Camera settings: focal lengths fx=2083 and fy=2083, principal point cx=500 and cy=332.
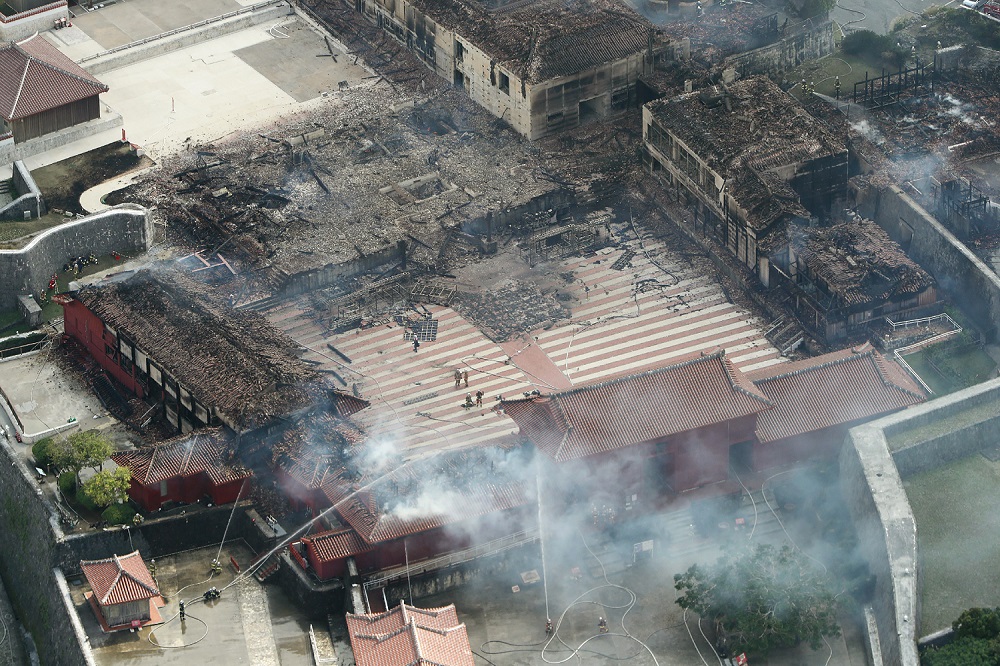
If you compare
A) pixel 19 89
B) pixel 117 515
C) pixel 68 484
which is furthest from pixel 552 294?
pixel 19 89

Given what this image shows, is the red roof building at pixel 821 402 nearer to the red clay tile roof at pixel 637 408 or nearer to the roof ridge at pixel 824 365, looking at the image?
the roof ridge at pixel 824 365

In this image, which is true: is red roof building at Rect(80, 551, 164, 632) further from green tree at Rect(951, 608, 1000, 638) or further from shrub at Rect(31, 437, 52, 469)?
green tree at Rect(951, 608, 1000, 638)

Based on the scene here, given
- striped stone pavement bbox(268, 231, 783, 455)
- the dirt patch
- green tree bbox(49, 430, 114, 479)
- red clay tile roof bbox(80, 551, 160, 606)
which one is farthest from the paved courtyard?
the dirt patch

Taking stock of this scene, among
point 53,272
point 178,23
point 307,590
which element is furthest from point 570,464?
point 178,23

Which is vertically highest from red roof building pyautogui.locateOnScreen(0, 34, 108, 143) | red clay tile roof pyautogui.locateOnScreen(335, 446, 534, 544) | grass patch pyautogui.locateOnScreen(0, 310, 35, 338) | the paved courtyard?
red roof building pyautogui.locateOnScreen(0, 34, 108, 143)

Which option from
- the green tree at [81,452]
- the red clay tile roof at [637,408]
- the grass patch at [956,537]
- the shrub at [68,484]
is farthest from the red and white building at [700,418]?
the shrub at [68,484]

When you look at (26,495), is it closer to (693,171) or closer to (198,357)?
(198,357)
